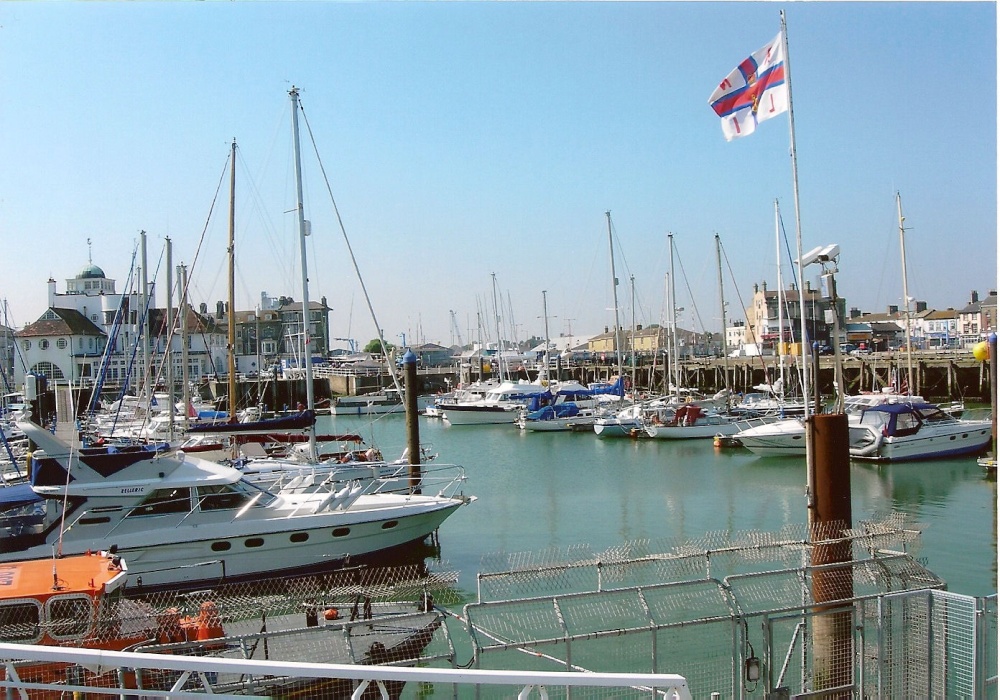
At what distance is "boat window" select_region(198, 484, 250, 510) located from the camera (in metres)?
19.4

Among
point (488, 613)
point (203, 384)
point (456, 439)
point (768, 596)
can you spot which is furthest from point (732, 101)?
point (203, 384)

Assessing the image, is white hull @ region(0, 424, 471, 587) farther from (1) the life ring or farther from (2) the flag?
(1) the life ring

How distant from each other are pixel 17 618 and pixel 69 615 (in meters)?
0.83

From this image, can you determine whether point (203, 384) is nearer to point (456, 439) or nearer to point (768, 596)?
point (456, 439)

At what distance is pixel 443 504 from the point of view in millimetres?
21547

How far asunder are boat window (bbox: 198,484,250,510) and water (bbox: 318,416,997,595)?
5.21m

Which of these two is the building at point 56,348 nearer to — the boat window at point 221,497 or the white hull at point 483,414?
the white hull at point 483,414

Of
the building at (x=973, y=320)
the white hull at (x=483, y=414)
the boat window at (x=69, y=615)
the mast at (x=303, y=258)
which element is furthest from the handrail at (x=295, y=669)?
the building at (x=973, y=320)

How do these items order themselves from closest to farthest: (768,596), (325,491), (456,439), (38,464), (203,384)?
(768,596)
(38,464)
(325,491)
(456,439)
(203,384)

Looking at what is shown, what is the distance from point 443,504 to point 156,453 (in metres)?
6.60

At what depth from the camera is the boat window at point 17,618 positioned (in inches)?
418

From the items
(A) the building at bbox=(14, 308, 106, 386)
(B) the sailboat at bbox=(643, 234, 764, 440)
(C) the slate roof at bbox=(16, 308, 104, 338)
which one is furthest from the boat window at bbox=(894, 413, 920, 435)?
(C) the slate roof at bbox=(16, 308, 104, 338)

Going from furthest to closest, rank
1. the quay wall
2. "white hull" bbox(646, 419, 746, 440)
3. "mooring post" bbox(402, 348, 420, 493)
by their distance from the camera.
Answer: the quay wall
"white hull" bbox(646, 419, 746, 440)
"mooring post" bbox(402, 348, 420, 493)

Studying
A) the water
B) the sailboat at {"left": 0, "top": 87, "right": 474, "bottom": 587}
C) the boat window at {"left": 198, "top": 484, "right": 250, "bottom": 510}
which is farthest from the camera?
the water
